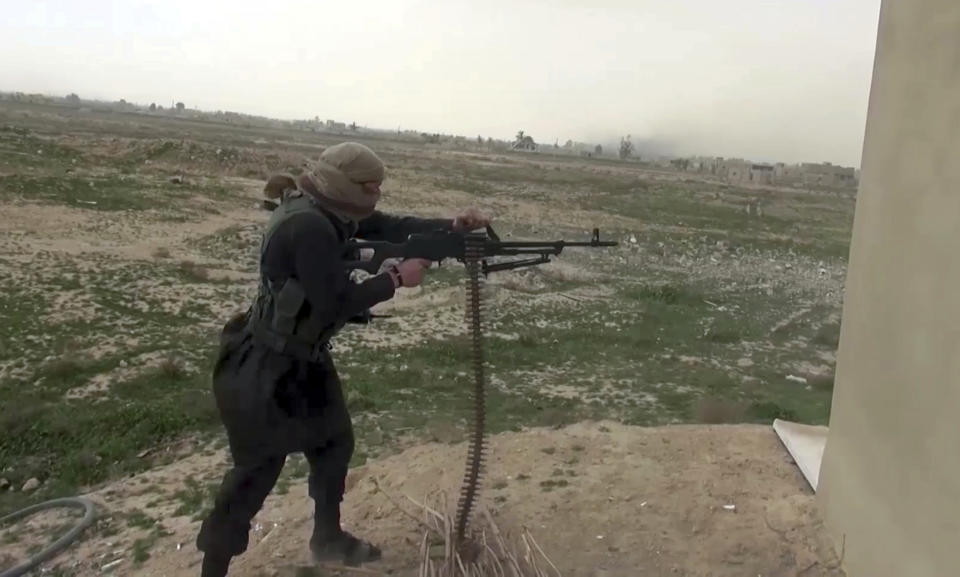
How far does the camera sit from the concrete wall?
8.50 feet

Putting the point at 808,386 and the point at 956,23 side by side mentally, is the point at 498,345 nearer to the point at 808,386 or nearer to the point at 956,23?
the point at 808,386

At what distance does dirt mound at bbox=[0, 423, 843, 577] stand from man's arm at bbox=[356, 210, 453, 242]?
146 centimetres

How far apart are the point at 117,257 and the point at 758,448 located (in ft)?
34.8

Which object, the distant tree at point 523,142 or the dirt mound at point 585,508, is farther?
the distant tree at point 523,142

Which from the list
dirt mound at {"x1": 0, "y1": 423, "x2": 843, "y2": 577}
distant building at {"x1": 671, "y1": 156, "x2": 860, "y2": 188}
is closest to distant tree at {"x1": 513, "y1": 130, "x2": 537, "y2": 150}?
distant building at {"x1": 671, "y1": 156, "x2": 860, "y2": 188}

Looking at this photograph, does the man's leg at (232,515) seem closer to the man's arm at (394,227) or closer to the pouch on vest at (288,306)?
the pouch on vest at (288,306)

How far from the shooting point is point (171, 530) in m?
4.16

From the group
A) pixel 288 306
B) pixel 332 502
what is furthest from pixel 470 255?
pixel 332 502

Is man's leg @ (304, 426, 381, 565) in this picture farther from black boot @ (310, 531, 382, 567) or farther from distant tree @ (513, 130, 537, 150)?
distant tree @ (513, 130, 537, 150)

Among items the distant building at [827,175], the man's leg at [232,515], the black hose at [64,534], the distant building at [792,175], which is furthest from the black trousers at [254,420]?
the distant building at [827,175]

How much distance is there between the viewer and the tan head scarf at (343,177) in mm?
2861

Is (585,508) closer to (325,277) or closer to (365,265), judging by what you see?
(365,265)

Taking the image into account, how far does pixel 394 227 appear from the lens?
336 cm

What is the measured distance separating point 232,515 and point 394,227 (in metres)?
1.37
